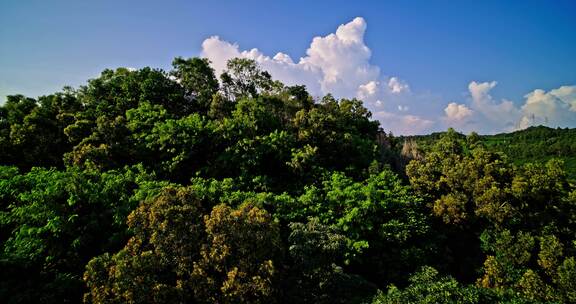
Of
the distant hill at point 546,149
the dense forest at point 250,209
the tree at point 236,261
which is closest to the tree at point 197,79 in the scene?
the dense forest at point 250,209

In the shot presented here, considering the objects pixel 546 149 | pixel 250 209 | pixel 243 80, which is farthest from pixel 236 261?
pixel 546 149

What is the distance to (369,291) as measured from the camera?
956 cm

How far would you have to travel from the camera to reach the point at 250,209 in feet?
28.0

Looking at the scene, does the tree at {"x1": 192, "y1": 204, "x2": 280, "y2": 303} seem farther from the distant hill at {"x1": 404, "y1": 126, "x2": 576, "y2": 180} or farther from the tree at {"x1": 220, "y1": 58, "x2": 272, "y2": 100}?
the distant hill at {"x1": 404, "y1": 126, "x2": 576, "y2": 180}

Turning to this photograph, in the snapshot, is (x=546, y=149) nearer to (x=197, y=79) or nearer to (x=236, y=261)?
(x=197, y=79)

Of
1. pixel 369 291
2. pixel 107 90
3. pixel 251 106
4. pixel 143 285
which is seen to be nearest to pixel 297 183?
pixel 251 106

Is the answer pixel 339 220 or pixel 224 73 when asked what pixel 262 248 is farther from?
pixel 224 73

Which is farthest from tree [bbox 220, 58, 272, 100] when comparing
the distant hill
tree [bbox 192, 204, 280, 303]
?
the distant hill

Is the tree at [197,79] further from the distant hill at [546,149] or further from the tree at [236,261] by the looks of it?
the distant hill at [546,149]

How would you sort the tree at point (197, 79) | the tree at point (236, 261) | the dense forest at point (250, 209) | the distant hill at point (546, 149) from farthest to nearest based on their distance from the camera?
the distant hill at point (546, 149)
the tree at point (197, 79)
the dense forest at point (250, 209)
the tree at point (236, 261)

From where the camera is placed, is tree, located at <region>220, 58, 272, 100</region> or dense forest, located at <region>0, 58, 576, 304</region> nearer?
dense forest, located at <region>0, 58, 576, 304</region>

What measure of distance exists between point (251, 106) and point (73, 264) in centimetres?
1240

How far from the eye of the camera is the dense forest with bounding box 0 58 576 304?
770 cm

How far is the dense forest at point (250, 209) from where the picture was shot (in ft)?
25.2
